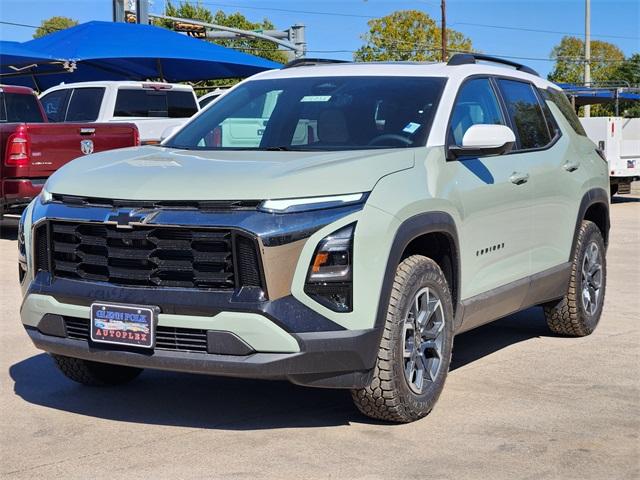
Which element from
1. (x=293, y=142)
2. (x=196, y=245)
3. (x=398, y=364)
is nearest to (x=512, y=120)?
(x=293, y=142)

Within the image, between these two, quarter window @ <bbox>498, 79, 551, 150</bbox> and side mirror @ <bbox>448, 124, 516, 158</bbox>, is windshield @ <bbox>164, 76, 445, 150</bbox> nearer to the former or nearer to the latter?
side mirror @ <bbox>448, 124, 516, 158</bbox>

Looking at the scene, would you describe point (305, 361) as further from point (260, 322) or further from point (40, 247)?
point (40, 247)

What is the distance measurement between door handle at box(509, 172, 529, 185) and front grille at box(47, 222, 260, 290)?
2.16 meters

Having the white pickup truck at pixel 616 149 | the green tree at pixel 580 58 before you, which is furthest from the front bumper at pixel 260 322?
the green tree at pixel 580 58

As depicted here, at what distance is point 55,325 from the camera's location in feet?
16.2

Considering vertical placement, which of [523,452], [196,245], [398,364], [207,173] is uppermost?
[207,173]

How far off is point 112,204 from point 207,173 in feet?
1.49

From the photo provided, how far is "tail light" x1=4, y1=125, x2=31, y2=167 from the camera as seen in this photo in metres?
12.5

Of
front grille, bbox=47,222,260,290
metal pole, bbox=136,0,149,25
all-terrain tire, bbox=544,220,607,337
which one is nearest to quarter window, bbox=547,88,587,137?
all-terrain tire, bbox=544,220,607,337

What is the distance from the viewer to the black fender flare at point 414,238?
471 cm

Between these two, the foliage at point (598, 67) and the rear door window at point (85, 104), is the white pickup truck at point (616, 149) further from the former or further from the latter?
the foliage at point (598, 67)

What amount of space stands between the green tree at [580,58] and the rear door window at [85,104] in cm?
7560

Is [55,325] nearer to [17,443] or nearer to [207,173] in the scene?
[17,443]

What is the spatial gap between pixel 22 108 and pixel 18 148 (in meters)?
2.12
